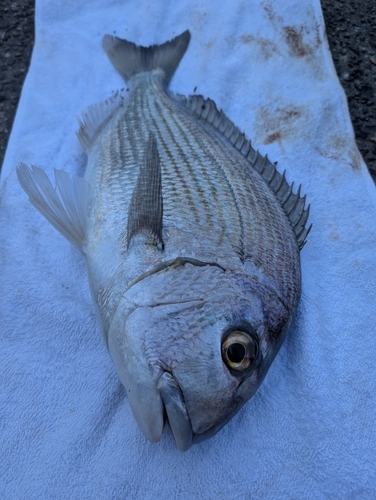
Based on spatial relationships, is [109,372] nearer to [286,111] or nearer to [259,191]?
[259,191]

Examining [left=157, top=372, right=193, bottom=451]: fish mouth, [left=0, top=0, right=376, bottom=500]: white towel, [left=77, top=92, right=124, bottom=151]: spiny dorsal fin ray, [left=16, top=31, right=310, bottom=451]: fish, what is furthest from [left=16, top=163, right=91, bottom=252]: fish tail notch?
[left=157, top=372, right=193, bottom=451]: fish mouth

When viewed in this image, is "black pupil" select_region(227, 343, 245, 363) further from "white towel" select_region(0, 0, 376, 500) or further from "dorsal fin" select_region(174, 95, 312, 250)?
"dorsal fin" select_region(174, 95, 312, 250)

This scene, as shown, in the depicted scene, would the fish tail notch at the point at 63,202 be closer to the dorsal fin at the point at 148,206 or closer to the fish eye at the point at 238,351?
the dorsal fin at the point at 148,206

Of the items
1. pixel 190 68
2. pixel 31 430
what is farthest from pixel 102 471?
pixel 190 68

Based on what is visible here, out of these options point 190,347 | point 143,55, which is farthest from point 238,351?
point 143,55

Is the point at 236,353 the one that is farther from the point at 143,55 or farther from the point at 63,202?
the point at 143,55
